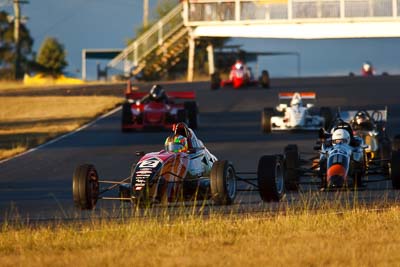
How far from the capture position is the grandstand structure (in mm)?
57500

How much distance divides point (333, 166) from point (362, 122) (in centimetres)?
586

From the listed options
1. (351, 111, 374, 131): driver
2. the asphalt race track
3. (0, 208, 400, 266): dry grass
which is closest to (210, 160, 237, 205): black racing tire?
the asphalt race track

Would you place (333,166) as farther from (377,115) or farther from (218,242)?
(377,115)

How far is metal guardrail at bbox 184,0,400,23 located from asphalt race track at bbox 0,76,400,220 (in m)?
2.89

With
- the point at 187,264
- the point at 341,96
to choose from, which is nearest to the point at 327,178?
the point at 187,264

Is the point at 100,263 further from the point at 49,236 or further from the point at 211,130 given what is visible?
the point at 211,130

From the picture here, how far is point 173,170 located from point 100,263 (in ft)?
21.1

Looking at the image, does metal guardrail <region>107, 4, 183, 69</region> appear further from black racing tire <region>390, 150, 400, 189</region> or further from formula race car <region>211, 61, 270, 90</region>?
black racing tire <region>390, 150, 400, 189</region>

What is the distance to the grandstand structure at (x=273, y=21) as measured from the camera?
57.5m

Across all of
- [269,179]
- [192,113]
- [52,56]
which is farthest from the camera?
[52,56]

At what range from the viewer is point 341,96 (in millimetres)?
48812

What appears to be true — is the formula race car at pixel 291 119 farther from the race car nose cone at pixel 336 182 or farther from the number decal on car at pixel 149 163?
the number decal on car at pixel 149 163

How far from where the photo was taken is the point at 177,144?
20.0 metres

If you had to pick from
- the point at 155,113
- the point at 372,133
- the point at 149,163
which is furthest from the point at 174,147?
the point at 155,113
